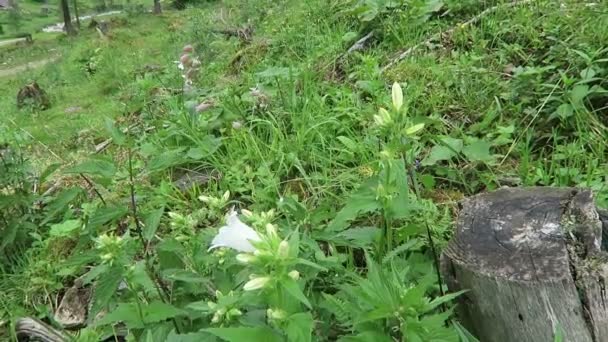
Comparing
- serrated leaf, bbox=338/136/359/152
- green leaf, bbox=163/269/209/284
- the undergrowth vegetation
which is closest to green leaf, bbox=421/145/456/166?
the undergrowth vegetation

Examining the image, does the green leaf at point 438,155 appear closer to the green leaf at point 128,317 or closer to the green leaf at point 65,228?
the green leaf at point 128,317

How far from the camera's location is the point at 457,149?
8.41ft

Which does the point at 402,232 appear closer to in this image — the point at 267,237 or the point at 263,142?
the point at 267,237

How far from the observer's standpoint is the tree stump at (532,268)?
1.37 m

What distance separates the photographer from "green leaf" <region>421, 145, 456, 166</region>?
2.54 meters

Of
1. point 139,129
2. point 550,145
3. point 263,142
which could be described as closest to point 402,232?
point 550,145

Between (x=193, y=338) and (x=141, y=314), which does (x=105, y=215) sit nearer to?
(x=141, y=314)

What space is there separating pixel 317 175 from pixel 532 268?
4.81 ft

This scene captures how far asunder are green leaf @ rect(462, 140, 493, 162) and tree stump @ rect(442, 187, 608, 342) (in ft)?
2.84

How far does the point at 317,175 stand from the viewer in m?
2.76

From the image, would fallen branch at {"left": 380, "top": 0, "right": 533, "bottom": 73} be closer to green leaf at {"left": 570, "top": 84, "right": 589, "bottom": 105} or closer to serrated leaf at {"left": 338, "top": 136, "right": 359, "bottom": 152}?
serrated leaf at {"left": 338, "top": 136, "right": 359, "bottom": 152}

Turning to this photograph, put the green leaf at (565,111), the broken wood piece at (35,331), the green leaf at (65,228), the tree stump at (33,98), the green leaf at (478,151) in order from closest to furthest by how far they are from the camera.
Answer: the broken wood piece at (35,331) < the green leaf at (478,151) < the green leaf at (565,111) < the green leaf at (65,228) < the tree stump at (33,98)

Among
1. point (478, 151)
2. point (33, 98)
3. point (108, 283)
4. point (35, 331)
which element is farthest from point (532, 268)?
point (33, 98)

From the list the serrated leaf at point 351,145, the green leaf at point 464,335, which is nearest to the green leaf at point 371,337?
the green leaf at point 464,335
